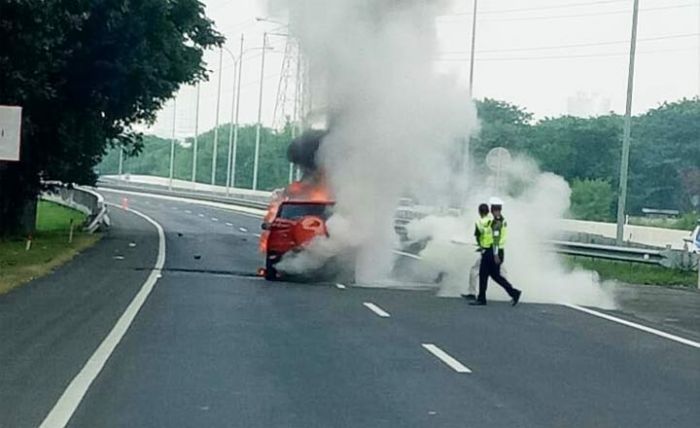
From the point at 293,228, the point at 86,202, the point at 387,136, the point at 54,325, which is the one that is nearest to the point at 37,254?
the point at 293,228

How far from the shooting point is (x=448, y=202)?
30.0 metres

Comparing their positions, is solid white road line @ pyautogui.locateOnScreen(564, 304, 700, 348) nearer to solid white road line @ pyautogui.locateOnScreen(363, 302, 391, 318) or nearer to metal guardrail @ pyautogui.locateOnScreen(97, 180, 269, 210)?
solid white road line @ pyautogui.locateOnScreen(363, 302, 391, 318)

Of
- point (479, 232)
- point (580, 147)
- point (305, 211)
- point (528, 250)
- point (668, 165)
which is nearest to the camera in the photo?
point (479, 232)

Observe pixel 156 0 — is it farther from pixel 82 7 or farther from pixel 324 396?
pixel 324 396

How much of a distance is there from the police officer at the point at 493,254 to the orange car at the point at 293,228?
474cm

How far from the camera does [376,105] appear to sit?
26.5 m

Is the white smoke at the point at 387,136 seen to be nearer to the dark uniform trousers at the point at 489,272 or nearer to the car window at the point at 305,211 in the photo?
the car window at the point at 305,211

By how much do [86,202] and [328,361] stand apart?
5279cm

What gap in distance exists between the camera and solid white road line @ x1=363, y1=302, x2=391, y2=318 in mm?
19559

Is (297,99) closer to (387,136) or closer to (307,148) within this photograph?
(307,148)

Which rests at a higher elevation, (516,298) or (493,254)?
(493,254)

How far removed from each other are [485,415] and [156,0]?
27.9 metres

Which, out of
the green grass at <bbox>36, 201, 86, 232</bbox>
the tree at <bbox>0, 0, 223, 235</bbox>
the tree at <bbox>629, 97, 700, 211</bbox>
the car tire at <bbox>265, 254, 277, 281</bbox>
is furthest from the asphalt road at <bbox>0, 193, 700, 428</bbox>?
the tree at <bbox>629, 97, 700, 211</bbox>

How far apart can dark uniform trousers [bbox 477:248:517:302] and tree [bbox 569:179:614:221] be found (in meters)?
36.9
